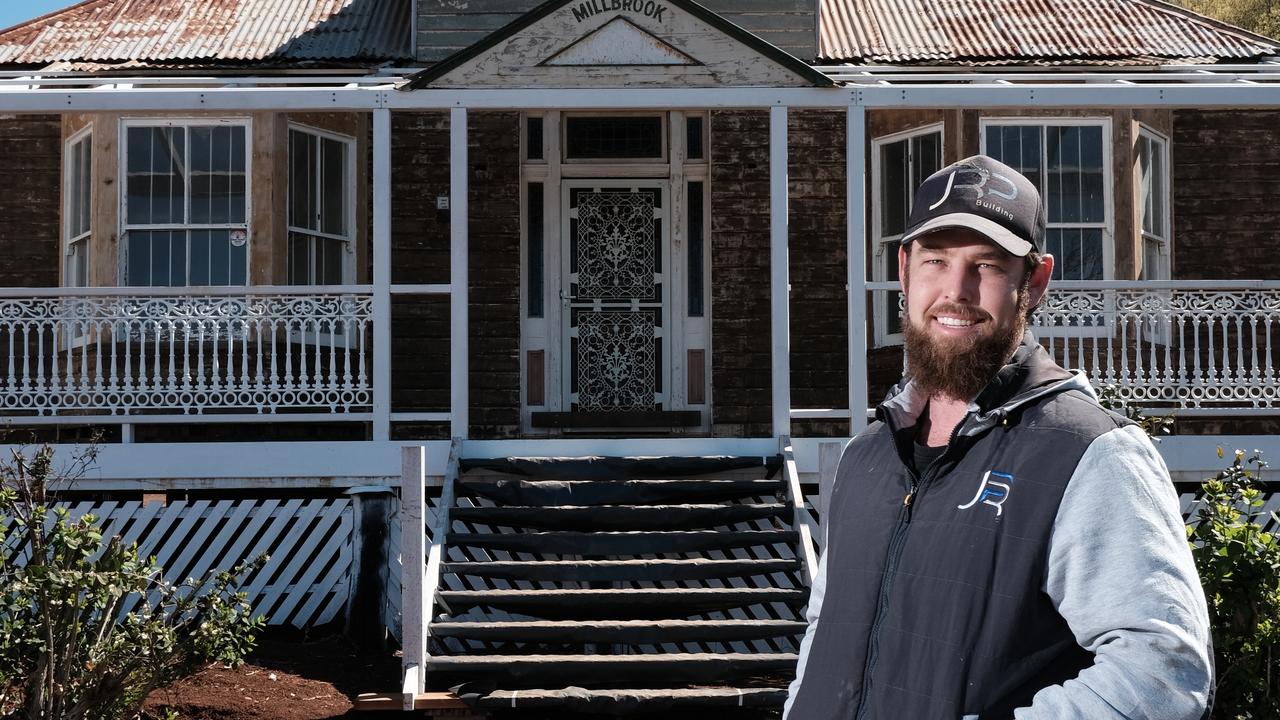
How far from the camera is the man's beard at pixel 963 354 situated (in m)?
2.38

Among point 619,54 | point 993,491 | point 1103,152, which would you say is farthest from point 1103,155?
point 993,491

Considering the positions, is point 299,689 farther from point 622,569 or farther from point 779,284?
point 779,284

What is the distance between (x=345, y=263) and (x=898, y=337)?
4.65 metres

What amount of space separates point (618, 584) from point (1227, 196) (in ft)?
21.4

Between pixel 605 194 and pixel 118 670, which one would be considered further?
pixel 605 194

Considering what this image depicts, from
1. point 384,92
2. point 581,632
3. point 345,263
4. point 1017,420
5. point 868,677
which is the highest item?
point 384,92

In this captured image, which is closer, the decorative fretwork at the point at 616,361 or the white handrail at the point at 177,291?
the white handrail at the point at 177,291

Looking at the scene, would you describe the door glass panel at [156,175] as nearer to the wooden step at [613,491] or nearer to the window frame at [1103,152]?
the wooden step at [613,491]

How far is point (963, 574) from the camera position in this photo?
2.14m

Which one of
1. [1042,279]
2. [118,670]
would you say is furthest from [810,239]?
[1042,279]

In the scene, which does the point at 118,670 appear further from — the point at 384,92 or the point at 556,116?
the point at 556,116

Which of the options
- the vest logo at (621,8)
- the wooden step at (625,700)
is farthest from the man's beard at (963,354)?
the vest logo at (621,8)

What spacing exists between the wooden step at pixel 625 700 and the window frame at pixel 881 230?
5399mm

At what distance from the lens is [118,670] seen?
20.3 feet
